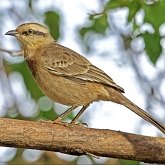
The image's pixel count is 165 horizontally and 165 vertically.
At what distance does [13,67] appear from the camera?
8648mm

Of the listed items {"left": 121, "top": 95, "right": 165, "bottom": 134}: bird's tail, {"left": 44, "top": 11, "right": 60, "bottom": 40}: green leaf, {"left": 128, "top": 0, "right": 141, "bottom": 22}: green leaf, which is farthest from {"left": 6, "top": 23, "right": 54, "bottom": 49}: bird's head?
{"left": 121, "top": 95, "right": 165, "bottom": 134}: bird's tail

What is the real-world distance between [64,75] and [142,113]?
1.16 m

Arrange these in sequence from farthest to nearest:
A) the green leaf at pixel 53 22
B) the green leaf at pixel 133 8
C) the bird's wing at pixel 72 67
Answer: the green leaf at pixel 53 22 < the bird's wing at pixel 72 67 < the green leaf at pixel 133 8

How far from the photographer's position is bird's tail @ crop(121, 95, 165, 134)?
6633mm

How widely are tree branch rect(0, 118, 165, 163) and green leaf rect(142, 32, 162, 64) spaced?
3.65 ft

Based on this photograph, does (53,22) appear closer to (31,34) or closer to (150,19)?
(31,34)

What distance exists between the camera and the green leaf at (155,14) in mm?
6898

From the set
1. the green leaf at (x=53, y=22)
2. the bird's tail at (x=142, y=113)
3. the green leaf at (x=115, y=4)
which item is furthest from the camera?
the green leaf at (x=53, y=22)

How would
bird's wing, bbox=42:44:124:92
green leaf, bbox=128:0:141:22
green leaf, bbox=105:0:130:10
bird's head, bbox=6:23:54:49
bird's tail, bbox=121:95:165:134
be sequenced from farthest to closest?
bird's head, bbox=6:23:54:49 < green leaf, bbox=105:0:130:10 < bird's wing, bbox=42:44:124:92 < green leaf, bbox=128:0:141:22 < bird's tail, bbox=121:95:165:134

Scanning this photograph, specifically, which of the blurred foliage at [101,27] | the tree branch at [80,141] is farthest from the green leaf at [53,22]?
the tree branch at [80,141]

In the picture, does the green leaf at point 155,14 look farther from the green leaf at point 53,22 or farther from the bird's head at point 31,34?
the green leaf at point 53,22

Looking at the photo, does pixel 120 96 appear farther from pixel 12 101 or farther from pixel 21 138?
pixel 12 101

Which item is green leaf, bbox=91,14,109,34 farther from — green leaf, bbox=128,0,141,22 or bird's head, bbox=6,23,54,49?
green leaf, bbox=128,0,141,22

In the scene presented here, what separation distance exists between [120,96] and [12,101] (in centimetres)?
242
